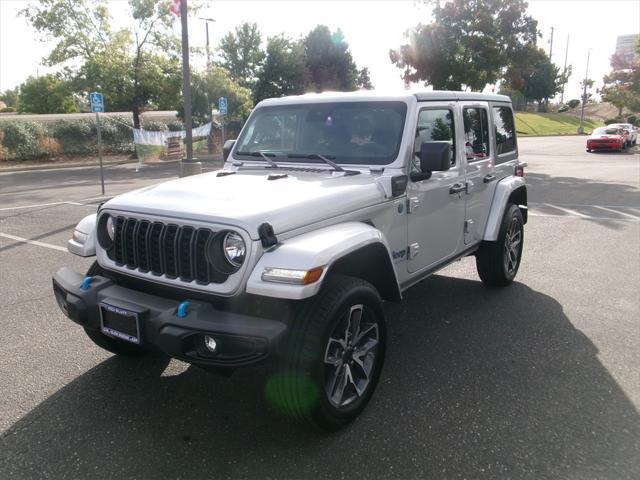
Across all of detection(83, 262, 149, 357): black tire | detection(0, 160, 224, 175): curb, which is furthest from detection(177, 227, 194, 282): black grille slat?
detection(0, 160, 224, 175): curb

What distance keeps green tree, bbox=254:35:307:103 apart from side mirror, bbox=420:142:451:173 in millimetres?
31190

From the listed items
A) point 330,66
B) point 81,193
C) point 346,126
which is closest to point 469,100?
point 346,126

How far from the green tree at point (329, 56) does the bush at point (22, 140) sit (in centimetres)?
2903

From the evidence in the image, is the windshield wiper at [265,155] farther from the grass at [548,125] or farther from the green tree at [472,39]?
the grass at [548,125]

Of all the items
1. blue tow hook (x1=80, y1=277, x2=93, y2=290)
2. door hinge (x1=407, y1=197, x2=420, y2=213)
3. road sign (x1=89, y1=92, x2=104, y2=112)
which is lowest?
blue tow hook (x1=80, y1=277, x2=93, y2=290)

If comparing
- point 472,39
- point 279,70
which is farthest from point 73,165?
point 472,39

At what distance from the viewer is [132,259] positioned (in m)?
3.13

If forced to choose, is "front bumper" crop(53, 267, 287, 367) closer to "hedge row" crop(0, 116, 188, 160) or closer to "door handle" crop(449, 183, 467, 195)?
"door handle" crop(449, 183, 467, 195)

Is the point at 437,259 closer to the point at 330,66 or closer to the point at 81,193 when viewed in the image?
the point at 81,193

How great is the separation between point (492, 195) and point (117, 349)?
3549 mm

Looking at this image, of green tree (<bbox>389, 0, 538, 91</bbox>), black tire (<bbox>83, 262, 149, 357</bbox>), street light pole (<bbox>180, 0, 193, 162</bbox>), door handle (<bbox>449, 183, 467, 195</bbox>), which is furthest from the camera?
green tree (<bbox>389, 0, 538, 91</bbox>)

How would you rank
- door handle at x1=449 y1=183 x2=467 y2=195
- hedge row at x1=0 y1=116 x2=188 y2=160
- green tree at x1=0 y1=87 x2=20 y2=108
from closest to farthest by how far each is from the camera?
door handle at x1=449 y1=183 x2=467 y2=195, hedge row at x1=0 y1=116 x2=188 y2=160, green tree at x1=0 y1=87 x2=20 y2=108

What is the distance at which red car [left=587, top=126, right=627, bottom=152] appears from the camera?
1102 inches

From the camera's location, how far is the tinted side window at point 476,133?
15.2 feet
